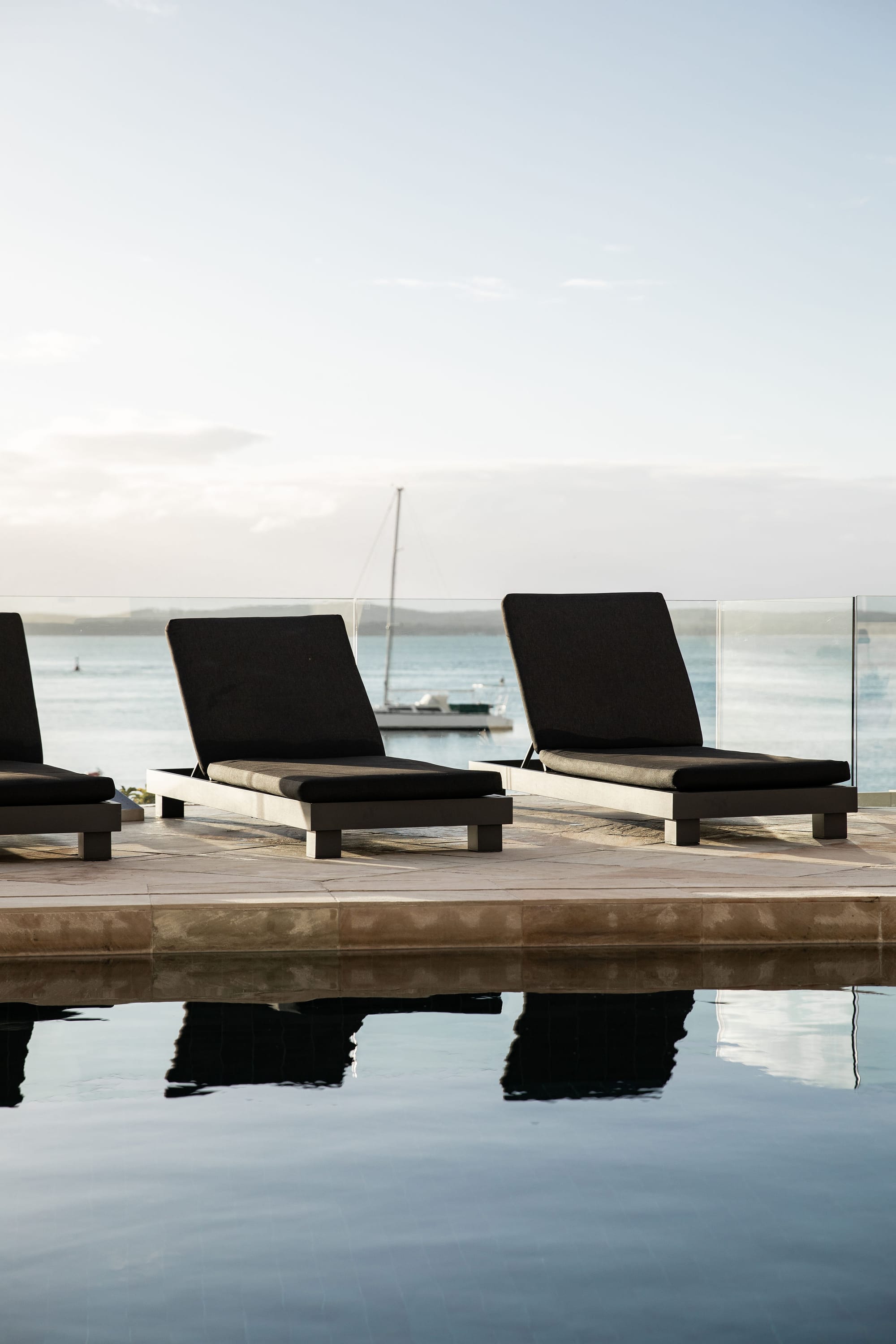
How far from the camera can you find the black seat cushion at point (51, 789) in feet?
18.5

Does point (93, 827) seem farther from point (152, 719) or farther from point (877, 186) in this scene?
point (877, 186)

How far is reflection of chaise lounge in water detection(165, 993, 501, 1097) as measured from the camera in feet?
12.2

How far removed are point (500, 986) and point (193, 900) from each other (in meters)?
1.00

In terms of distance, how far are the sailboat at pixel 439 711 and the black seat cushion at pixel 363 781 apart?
252 cm

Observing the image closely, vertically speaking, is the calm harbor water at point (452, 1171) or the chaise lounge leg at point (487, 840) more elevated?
the chaise lounge leg at point (487, 840)

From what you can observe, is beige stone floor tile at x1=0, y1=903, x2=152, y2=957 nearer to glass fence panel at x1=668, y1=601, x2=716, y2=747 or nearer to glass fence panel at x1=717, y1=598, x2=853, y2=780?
glass fence panel at x1=668, y1=601, x2=716, y2=747

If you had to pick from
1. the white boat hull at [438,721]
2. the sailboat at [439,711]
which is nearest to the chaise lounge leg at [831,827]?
the sailboat at [439,711]

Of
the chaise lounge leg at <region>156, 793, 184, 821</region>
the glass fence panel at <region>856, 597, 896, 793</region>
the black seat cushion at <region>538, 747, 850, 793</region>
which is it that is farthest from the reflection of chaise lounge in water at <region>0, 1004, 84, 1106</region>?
the glass fence panel at <region>856, 597, 896, 793</region>

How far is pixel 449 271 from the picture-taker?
3241 cm

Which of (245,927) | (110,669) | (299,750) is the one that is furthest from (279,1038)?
(110,669)

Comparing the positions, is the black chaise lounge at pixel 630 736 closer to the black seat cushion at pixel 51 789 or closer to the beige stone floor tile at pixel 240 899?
the beige stone floor tile at pixel 240 899

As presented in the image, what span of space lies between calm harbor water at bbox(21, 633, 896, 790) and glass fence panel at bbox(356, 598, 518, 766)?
0.02 meters

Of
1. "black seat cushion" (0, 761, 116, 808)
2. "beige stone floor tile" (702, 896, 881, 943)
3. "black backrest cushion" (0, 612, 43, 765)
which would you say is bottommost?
"beige stone floor tile" (702, 896, 881, 943)

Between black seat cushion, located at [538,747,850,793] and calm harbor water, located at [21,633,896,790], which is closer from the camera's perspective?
black seat cushion, located at [538,747,850,793]
